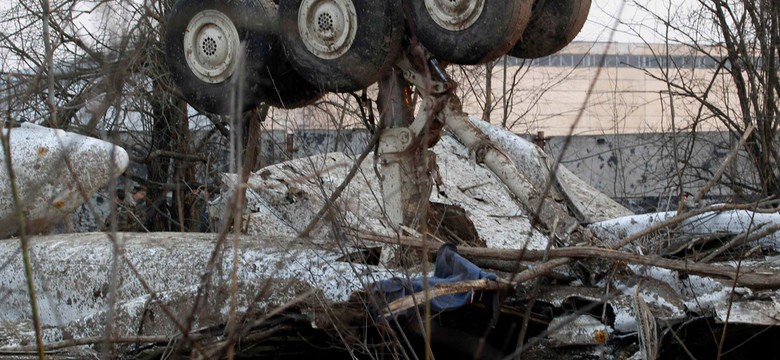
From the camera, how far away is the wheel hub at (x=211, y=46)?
5.71 metres

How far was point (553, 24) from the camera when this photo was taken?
17.6 feet

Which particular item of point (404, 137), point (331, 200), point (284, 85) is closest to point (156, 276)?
point (284, 85)

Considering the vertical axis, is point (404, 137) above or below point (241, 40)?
below

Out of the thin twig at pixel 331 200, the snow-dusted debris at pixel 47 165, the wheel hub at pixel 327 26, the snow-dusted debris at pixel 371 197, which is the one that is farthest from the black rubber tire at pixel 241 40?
the thin twig at pixel 331 200

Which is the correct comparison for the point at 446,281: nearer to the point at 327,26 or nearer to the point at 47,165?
the point at 327,26

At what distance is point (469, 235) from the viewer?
5734 mm

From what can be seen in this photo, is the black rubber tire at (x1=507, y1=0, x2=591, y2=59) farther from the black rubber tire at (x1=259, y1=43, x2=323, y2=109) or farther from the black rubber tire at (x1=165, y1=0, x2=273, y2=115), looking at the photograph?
the black rubber tire at (x1=165, y1=0, x2=273, y2=115)

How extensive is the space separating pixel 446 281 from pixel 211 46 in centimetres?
296

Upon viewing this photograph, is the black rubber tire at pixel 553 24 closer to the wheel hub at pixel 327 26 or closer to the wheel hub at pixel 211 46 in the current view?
the wheel hub at pixel 327 26

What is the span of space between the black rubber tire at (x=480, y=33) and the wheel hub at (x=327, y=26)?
401 mm

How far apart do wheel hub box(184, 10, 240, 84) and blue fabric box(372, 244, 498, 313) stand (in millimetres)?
2386

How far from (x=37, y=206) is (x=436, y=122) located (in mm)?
2587

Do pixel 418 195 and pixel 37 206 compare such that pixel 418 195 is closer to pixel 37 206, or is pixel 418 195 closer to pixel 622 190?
pixel 37 206

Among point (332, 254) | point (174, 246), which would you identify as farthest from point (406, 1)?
point (174, 246)
